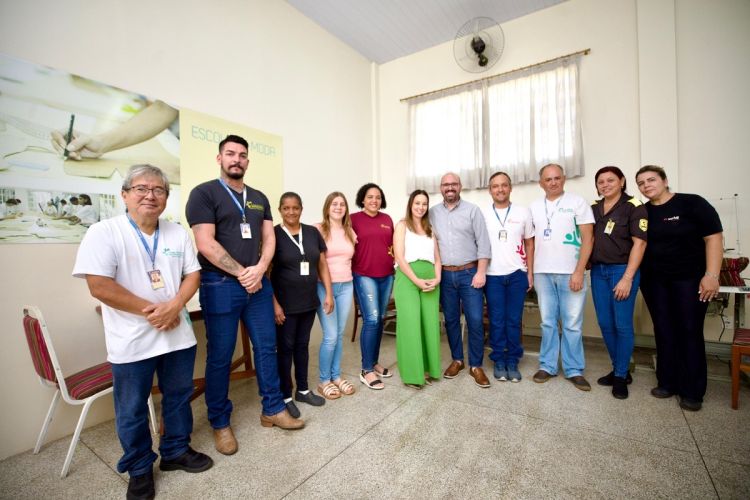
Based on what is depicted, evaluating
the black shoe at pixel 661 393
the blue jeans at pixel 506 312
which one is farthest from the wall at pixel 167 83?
the black shoe at pixel 661 393

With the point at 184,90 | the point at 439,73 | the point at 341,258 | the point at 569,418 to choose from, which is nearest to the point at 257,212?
the point at 341,258

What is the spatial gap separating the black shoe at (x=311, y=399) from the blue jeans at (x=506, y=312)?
147cm

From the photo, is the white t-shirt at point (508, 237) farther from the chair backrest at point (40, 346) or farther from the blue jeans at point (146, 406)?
the chair backrest at point (40, 346)

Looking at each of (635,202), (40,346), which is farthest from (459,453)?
(40,346)

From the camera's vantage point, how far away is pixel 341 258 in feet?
8.52

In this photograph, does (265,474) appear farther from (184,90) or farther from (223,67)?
(223,67)

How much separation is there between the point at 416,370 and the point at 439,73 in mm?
4166

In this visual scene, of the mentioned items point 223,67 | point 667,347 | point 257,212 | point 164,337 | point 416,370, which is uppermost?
point 223,67

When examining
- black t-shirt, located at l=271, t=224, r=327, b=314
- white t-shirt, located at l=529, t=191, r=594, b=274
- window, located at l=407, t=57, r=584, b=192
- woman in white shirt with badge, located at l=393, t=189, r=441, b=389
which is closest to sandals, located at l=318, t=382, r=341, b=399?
woman in white shirt with badge, located at l=393, t=189, r=441, b=389

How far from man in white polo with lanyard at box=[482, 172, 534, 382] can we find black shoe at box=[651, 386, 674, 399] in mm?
903

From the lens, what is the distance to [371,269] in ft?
8.75

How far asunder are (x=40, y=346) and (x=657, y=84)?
5.54m

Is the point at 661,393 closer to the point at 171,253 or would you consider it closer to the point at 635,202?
the point at 635,202

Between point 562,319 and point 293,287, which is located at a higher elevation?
point 293,287
